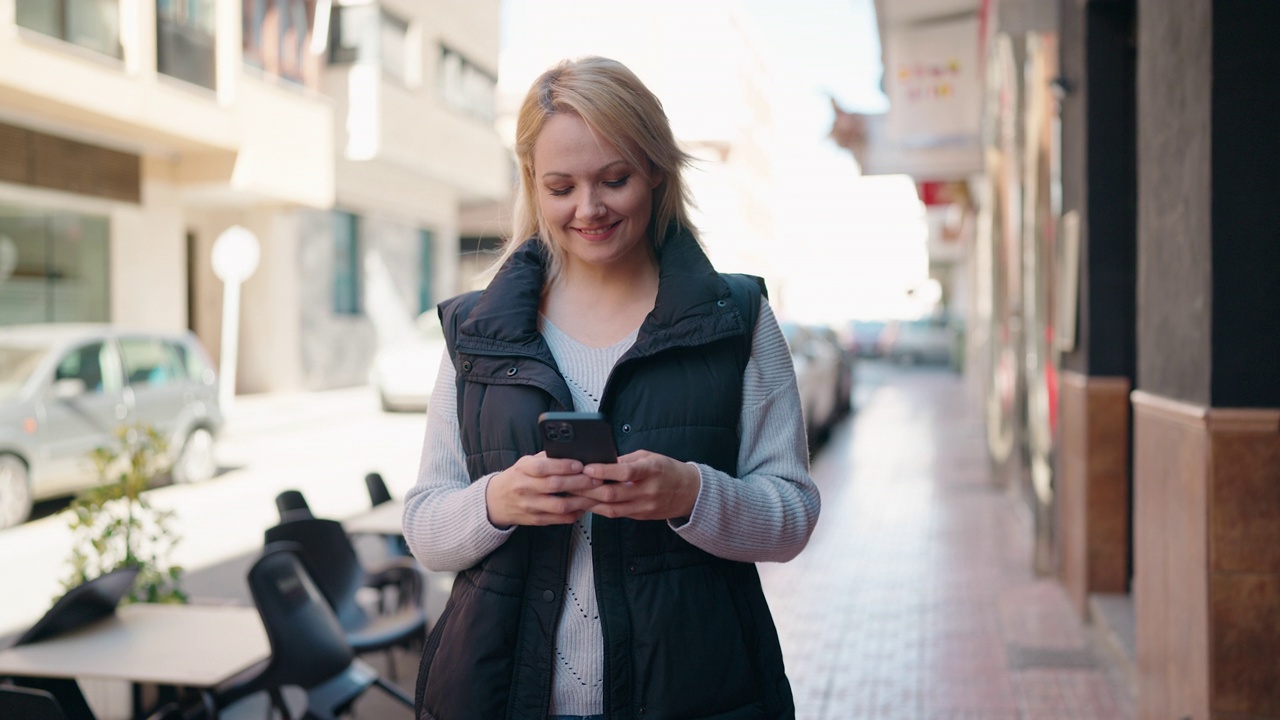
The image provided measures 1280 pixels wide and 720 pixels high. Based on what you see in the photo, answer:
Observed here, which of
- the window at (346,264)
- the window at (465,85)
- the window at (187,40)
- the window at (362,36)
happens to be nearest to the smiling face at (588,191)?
the window at (187,40)

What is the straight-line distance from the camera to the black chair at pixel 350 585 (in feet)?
16.0

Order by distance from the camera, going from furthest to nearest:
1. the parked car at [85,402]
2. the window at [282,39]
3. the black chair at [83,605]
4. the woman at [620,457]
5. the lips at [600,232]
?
the window at [282,39], the parked car at [85,402], the black chair at [83,605], the lips at [600,232], the woman at [620,457]

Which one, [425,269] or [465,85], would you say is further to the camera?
[425,269]

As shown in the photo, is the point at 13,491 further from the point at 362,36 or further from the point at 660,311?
the point at 362,36

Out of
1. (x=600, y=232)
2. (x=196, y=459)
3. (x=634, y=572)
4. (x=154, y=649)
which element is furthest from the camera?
(x=196, y=459)

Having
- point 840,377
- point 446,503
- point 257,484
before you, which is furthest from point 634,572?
point 840,377

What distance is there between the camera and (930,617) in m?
6.94

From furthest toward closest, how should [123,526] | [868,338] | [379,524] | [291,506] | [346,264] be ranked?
[868,338]
[346,264]
[379,524]
[291,506]
[123,526]

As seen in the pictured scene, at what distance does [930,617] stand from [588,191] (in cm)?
552

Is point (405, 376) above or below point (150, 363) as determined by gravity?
below

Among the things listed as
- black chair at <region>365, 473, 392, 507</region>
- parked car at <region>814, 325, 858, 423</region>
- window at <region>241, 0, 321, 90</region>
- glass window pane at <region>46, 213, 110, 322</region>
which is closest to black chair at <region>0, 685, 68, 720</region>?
black chair at <region>365, 473, 392, 507</region>

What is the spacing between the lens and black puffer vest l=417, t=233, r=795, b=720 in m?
1.91

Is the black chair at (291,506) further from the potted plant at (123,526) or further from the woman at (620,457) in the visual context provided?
the woman at (620,457)

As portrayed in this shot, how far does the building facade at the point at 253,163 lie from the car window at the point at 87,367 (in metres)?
4.67
